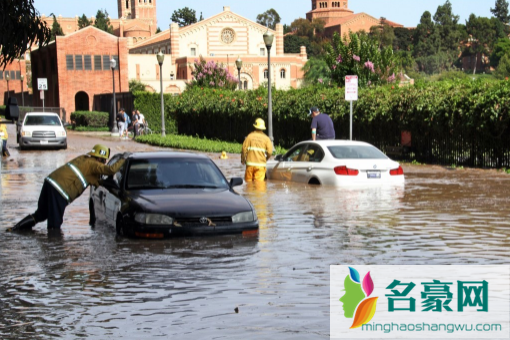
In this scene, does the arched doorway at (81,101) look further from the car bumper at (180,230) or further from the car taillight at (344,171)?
the car bumper at (180,230)

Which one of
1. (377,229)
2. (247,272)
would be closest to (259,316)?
(247,272)

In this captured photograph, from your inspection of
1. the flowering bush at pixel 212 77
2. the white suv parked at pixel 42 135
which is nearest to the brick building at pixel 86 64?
the flowering bush at pixel 212 77

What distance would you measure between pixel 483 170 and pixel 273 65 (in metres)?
88.4

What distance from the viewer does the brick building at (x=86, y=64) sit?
250 ft

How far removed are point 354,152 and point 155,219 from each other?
308 inches

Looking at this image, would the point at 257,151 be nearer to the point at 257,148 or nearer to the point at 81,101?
the point at 257,148

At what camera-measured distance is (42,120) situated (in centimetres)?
3631

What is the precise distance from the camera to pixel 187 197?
11250 mm

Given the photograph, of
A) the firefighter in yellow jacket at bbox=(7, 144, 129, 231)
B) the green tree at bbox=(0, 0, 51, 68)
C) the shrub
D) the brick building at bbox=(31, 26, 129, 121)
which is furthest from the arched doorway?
the firefighter in yellow jacket at bbox=(7, 144, 129, 231)

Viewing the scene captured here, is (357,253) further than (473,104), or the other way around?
(473,104)

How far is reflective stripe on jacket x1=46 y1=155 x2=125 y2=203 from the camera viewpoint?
39.9ft

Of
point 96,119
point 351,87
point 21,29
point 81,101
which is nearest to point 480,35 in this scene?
point 81,101

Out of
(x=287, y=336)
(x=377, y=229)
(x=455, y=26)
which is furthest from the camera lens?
(x=455, y=26)

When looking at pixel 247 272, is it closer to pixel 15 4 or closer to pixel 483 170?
pixel 15 4
